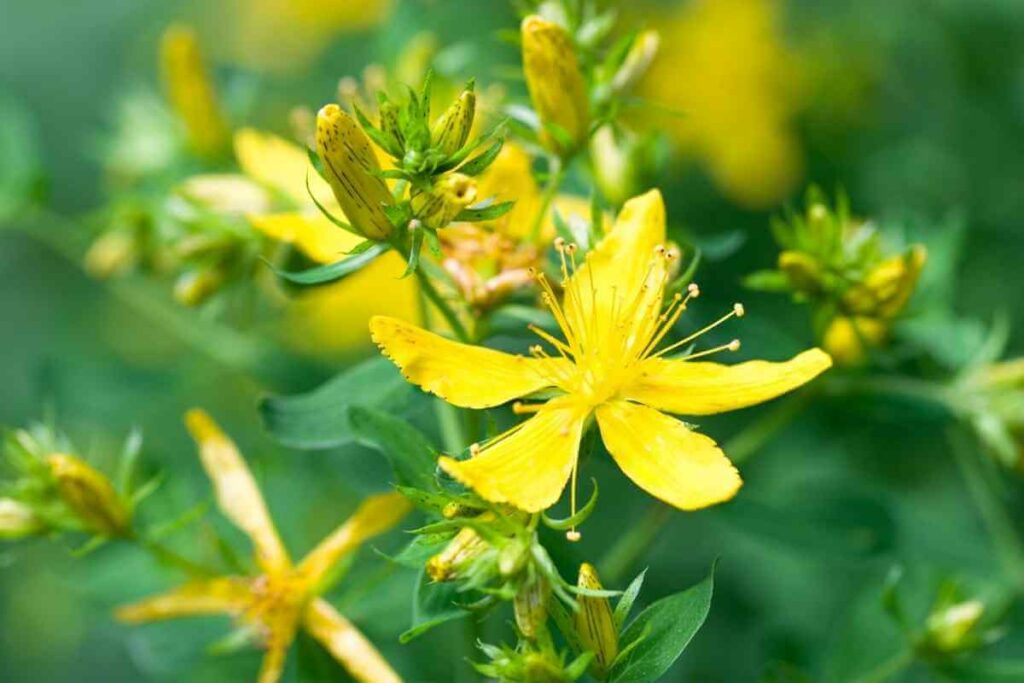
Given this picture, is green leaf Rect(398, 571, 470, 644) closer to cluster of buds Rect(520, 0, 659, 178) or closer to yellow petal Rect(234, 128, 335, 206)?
cluster of buds Rect(520, 0, 659, 178)

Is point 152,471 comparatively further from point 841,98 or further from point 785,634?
point 841,98

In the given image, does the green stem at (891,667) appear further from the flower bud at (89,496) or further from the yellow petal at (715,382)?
the flower bud at (89,496)

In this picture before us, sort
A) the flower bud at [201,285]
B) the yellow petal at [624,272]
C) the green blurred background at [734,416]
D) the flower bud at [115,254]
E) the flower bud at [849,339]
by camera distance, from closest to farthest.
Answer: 1. the yellow petal at [624,272]
2. the flower bud at [849,339]
3. the flower bud at [201,285]
4. the green blurred background at [734,416]
5. the flower bud at [115,254]

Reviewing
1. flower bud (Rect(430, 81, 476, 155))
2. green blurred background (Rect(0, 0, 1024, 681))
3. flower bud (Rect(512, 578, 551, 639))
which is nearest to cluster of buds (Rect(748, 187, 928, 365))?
green blurred background (Rect(0, 0, 1024, 681))

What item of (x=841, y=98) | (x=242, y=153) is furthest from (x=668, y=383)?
(x=841, y=98)

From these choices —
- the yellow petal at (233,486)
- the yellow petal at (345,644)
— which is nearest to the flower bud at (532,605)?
the yellow petal at (345,644)
